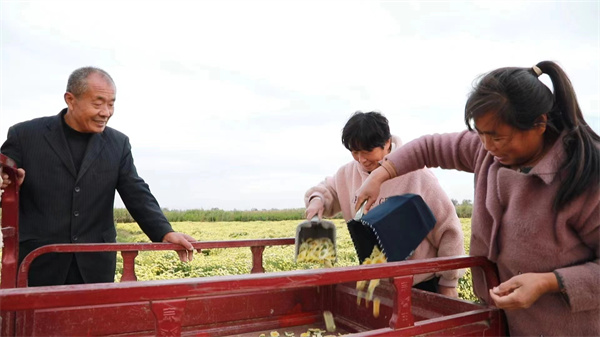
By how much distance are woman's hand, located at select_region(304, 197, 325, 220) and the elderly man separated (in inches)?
34.2

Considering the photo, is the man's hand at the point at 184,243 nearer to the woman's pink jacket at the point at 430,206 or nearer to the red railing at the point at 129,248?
the red railing at the point at 129,248

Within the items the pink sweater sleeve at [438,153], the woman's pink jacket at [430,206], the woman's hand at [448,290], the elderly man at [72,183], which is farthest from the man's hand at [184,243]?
the woman's hand at [448,290]

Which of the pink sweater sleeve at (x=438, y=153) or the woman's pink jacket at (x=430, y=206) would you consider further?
the woman's pink jacket at (x=430, y=206)

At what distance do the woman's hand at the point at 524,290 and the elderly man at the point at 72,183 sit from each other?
1.83 meters

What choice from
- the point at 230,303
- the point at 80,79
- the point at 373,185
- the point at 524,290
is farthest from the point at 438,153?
the point at 80,79

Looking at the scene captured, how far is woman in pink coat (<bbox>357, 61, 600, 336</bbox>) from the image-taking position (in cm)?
179

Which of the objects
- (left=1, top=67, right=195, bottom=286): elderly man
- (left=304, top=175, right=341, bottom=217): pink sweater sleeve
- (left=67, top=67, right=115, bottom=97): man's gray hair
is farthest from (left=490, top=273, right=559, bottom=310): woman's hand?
(left=67, top=67, right=115, bottom=97): man's gray hair

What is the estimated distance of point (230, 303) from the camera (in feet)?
9.59

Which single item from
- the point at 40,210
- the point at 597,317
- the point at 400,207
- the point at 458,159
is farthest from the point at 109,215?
the point at 597,317

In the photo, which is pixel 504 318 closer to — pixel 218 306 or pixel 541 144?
pixel 541 144

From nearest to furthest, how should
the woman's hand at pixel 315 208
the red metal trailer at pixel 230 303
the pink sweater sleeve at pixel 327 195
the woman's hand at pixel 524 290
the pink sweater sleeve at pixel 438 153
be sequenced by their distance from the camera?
1. the red metal trailer at pixel 230 303
2. the woman's hand at pixel 524 290
3. the pink sweater sleeve at pixel 438 153
4. the woman's hand at pixel 315 208
5. the pink sweater sleeve at pixel 327 195

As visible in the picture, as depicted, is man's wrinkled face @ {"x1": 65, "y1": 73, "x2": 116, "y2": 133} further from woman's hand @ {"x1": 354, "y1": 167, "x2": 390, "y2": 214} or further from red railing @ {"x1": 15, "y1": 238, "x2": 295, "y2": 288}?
woman's hand @ {"x1": 354, "y1": 167, "x2": 390, "y2": 214}

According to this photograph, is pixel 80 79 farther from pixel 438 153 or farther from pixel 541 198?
pixel 541 198

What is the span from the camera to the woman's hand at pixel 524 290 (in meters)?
1.75
